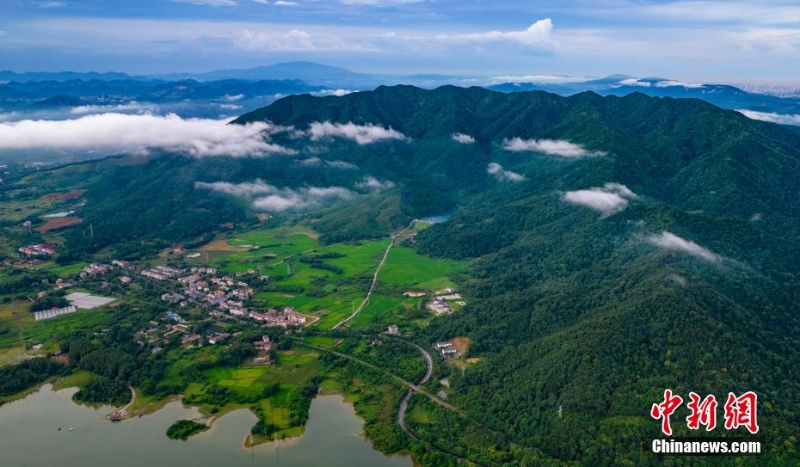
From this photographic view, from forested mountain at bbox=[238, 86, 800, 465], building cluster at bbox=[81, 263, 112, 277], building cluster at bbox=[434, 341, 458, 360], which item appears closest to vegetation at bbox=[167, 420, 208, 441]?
forested mountain at bbox=[238, 86, 800, 465]

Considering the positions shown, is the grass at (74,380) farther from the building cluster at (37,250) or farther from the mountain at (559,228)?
the building cluster at (37,250)

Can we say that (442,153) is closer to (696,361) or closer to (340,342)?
(340,342)

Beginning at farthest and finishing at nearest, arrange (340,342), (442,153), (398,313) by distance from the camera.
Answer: (442,153), (398,313), (340,342)

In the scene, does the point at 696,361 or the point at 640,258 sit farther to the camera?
the point at 640,258

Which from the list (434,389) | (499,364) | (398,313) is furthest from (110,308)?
(499,364)

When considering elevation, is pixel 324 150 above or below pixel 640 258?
above

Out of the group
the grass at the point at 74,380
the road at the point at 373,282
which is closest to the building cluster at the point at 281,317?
the road at the point at 373,282

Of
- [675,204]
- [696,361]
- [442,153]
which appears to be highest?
[442,153]

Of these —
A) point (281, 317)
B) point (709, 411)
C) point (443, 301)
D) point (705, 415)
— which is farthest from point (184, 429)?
point (709, 411)
